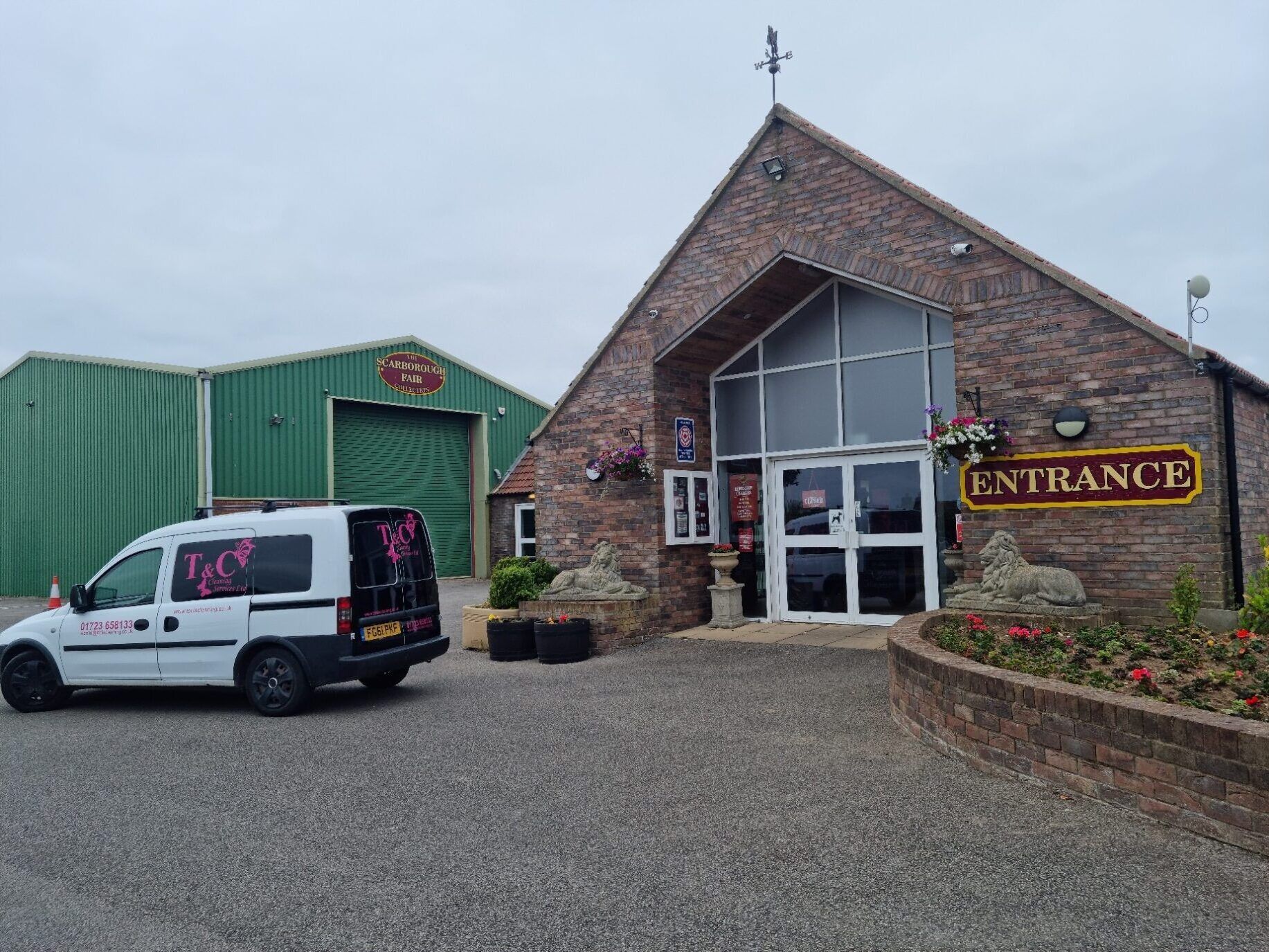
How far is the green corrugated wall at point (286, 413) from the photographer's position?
74.3 ft

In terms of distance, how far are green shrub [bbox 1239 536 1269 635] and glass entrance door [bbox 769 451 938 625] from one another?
15.6ft

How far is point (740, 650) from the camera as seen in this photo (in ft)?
36.1

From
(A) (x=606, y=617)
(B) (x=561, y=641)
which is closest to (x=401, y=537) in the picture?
(B) (x=561, y=641)

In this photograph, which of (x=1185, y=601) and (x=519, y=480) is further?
(x=519, y=480)

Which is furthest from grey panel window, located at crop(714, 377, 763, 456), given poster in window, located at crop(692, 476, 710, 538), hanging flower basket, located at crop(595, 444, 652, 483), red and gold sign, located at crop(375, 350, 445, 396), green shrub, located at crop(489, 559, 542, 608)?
red and gold sign, located at crop(375, 350, 445, 396)

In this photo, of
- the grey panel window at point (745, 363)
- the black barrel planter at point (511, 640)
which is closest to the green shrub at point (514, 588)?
the black barrel planter at point (511, 640)

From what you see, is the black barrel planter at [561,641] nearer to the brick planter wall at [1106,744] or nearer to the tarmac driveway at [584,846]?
the tarmac driveway at [584,846]

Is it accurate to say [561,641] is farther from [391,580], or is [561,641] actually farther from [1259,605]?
[1259,605]

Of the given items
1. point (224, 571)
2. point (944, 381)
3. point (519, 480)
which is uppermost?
point (944, 381)

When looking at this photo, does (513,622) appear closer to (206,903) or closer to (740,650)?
(740,650)

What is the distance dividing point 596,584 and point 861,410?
3964 millimetres

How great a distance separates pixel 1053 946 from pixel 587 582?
9.00m

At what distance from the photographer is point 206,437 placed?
22.0 metres

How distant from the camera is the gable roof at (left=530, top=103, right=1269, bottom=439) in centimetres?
903
